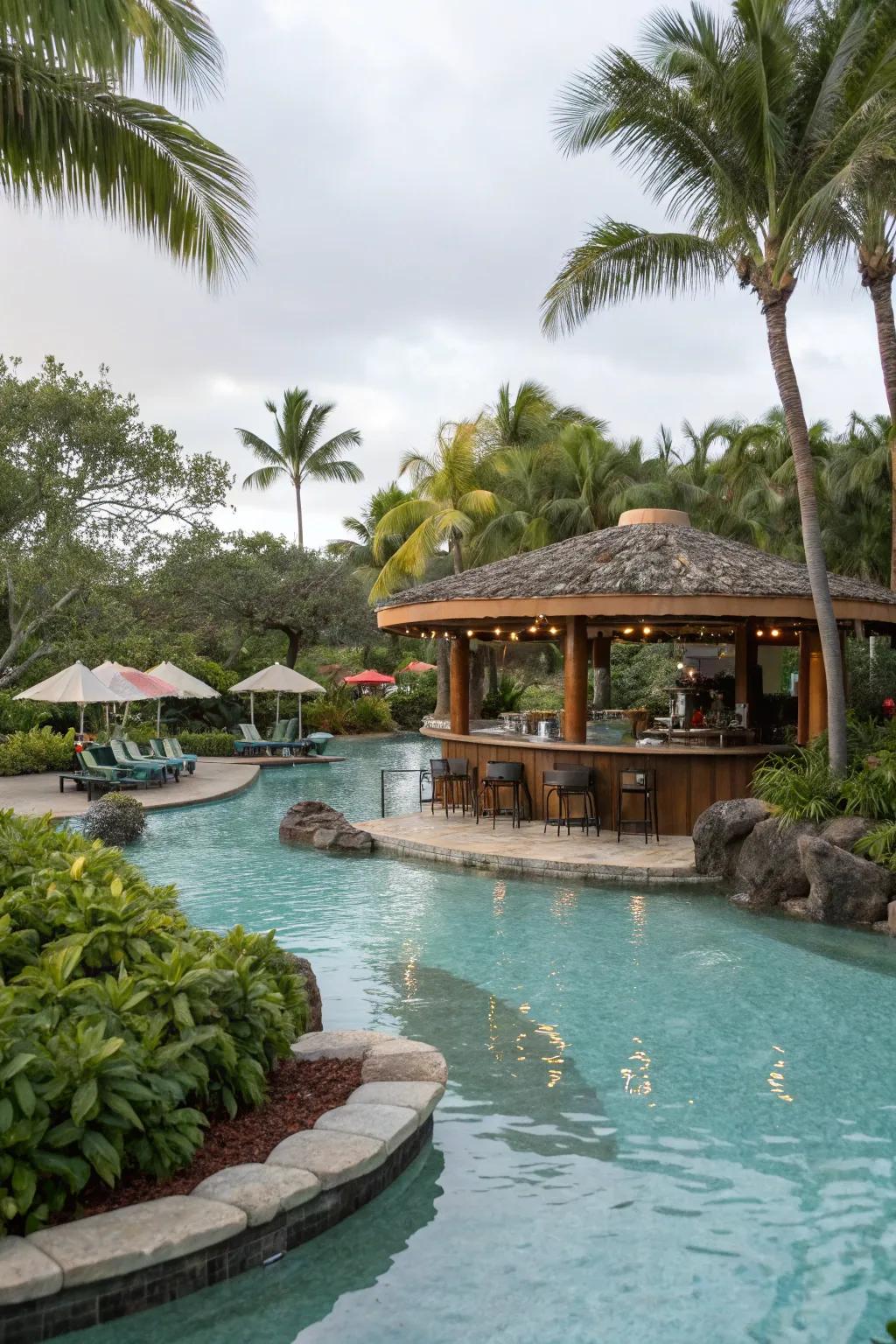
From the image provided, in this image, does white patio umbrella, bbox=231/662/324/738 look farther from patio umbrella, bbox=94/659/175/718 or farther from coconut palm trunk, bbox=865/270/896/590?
coconut palm trunk, bbox=865/270/896/590

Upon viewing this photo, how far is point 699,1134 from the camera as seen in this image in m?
5.37

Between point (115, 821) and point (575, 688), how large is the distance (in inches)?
261

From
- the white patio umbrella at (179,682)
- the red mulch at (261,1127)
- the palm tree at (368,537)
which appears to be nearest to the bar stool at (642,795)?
the red mulch at (261,1127)

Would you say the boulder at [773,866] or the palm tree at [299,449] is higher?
the palm tree at [299,449]

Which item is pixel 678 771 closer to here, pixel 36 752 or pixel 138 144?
pixel 138 144

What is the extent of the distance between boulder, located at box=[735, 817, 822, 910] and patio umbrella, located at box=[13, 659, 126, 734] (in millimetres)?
12757

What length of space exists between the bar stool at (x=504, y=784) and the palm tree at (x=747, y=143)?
4330 mm

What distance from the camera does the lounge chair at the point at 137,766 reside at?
65.4 feet

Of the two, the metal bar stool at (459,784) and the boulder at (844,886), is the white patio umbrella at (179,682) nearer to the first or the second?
the metal bar stool at (459,784)

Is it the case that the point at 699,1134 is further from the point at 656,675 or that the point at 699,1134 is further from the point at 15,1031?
the point at 656,675

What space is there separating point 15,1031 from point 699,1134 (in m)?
3.48

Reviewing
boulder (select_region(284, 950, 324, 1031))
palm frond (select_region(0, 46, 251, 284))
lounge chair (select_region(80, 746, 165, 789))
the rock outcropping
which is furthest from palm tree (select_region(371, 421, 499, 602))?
boulder (select_region(284, 950, 324, 1031))

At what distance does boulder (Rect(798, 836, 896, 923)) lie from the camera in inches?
384

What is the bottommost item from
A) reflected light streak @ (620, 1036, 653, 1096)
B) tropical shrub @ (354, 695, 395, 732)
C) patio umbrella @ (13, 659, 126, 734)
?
reflected light streak @ (620, 1036, 653, 1096)
